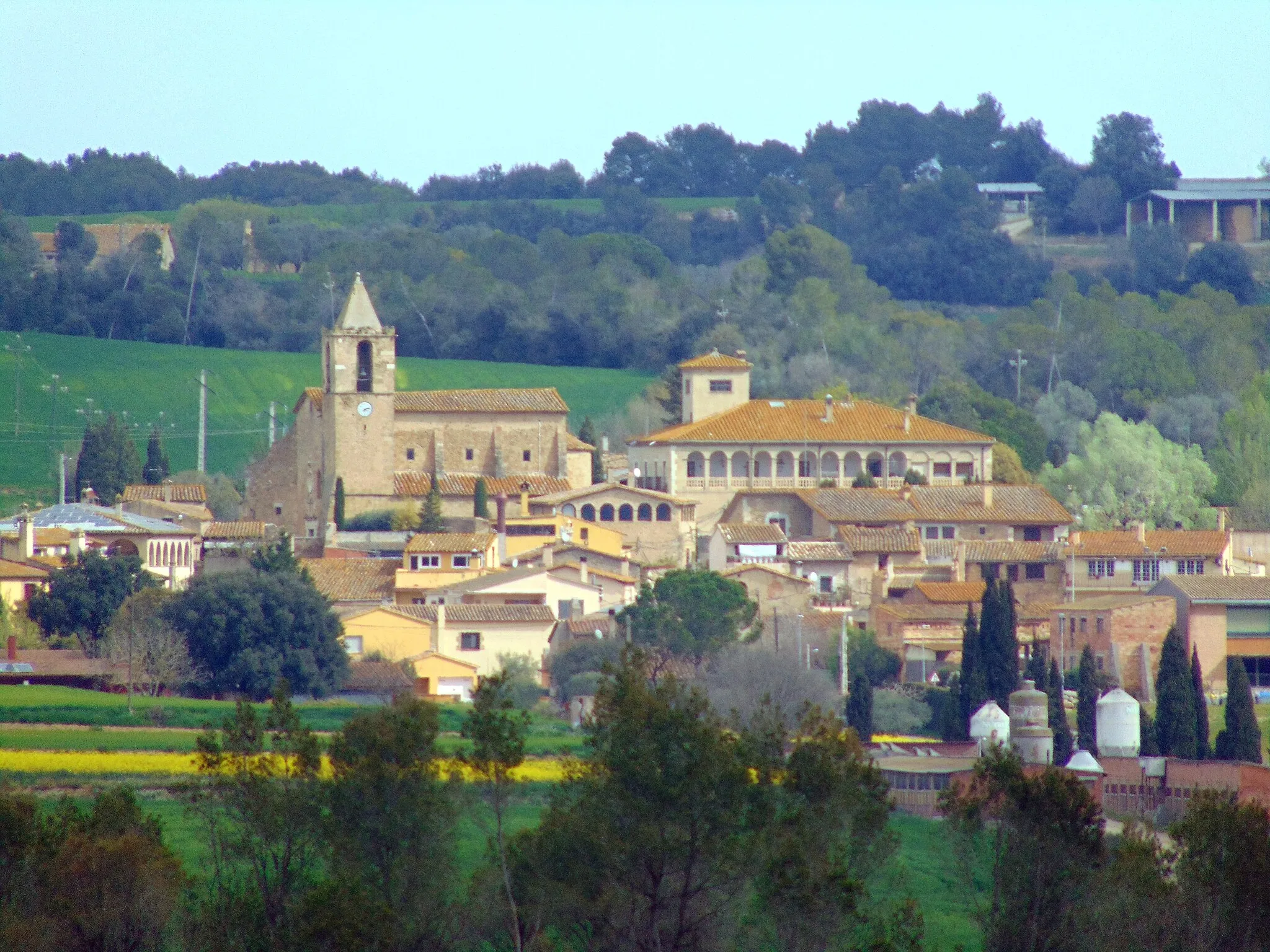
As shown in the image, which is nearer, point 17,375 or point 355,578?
point 355,578

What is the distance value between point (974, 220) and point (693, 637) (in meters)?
80.2

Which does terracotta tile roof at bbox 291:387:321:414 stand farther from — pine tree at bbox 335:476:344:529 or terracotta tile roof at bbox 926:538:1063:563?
terracotta tile roof at bbox 926:538:1063:563

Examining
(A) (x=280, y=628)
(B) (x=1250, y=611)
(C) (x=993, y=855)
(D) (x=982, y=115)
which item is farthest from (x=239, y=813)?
(D) (x=982, y=115)

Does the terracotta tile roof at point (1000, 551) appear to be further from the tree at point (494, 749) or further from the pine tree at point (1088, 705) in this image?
the tree at point (494, 749)

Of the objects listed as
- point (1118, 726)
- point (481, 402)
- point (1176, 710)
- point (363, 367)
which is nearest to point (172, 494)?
point (363, 367)

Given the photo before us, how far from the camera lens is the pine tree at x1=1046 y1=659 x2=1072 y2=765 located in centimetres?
4378

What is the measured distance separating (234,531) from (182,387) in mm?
25804

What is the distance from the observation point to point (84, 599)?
180 ft

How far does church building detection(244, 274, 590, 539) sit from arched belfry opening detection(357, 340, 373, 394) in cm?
2

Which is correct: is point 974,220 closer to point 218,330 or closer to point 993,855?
point 218,330

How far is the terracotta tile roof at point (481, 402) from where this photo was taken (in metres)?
67.0

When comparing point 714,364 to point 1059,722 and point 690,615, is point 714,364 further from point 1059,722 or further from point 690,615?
point 1059,722

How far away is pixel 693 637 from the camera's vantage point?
53938 mm

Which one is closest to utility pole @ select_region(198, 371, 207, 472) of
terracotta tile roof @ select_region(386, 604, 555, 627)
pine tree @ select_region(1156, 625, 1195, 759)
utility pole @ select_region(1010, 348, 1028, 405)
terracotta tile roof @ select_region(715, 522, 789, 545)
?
terracotta tile roof @ select_region(715, 522, 789, 545)
